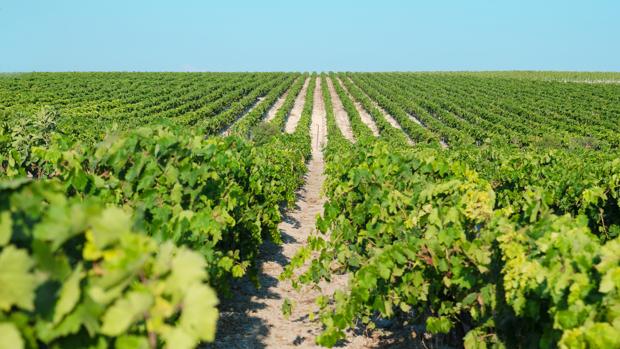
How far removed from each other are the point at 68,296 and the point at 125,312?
A: 17 centimetres

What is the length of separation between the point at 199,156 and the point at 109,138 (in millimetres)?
1075

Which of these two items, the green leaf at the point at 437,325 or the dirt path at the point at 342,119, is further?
the dirt path at the point at 342,119

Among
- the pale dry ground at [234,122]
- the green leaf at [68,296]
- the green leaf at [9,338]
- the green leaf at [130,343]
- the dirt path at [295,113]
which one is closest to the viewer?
the green leaf at [9,338]

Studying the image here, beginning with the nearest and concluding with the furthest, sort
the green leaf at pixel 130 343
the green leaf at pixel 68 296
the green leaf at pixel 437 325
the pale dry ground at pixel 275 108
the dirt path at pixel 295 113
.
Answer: the green leaf at pixel 68 296 < the green leaf at pixel 130 343 < the green leaf at pixel 437 325 < the dirt path at pixel 295 113 < the pale dry ground at pixel 275 108

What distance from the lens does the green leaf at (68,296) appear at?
5.00 feet

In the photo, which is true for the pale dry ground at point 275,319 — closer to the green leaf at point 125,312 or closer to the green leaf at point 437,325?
the green leaf at point 437,325

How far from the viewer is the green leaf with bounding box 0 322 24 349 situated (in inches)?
53.6

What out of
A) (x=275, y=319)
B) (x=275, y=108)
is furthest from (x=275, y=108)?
(x=275, y=319)

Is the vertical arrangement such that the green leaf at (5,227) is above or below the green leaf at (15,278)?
above

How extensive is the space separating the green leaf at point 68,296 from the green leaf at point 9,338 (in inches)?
6.3

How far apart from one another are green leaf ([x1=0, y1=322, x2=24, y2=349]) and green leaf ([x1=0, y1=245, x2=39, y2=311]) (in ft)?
0.21

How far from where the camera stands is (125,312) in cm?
155

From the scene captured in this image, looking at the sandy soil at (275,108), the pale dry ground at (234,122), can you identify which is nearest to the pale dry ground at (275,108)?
the sandy soil at (275,108)

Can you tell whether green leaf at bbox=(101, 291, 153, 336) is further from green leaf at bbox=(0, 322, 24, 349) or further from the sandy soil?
the sandy soil
